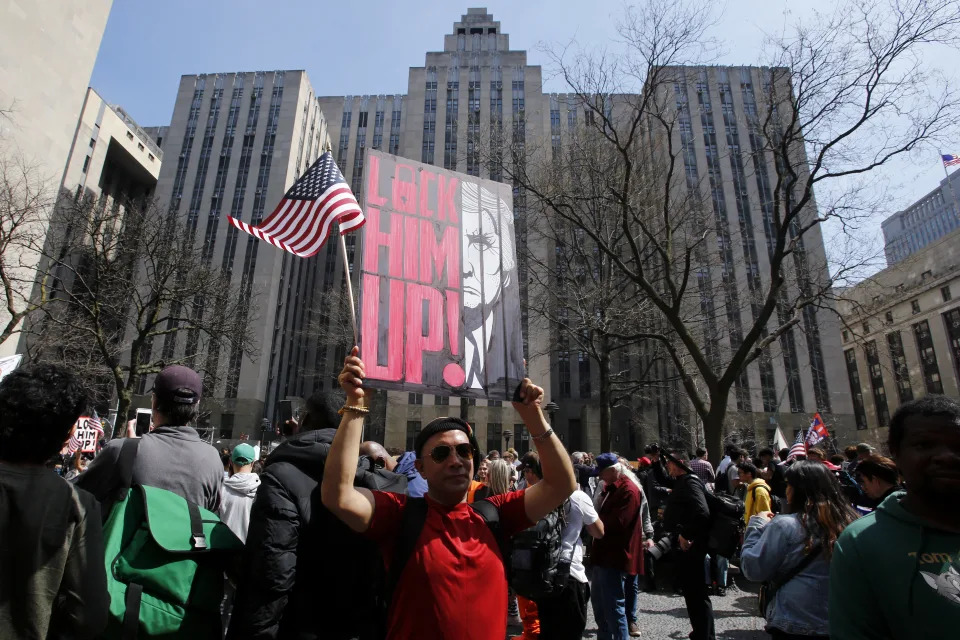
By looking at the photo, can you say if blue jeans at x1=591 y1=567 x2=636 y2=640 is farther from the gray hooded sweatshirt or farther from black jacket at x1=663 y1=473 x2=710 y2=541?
the gray hooded sweatshirt

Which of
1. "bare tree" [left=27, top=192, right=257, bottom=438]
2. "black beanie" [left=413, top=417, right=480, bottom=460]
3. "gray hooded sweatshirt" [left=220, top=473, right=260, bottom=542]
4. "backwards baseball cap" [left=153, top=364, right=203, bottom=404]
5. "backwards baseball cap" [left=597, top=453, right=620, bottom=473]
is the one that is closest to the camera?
"black beanie" [left=413, top=417, right=480, bottom=460]

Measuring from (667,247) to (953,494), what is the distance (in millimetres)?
14056

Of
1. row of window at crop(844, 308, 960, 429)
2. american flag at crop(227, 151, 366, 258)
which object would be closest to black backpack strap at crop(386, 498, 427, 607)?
american flag at crop(227, 151, 366, 258)

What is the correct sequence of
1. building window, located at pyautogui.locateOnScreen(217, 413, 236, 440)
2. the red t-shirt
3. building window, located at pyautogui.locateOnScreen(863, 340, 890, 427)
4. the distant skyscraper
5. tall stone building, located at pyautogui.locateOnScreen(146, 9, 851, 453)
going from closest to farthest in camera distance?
the red t-shirt → tall stone building, located at pyautogui.locateOnScreen(146, 9, 851, 453) → building window, located at pyautogui.locateOnScreen(217, 413, 236, 440) → building window, located at pyautogui.locateOnScreen(863, 340, 890, 427) → the distant skyscraper

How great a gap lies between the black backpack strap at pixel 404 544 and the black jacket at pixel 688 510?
12.8ft

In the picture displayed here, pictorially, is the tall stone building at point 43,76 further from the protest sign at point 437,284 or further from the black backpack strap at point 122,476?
the black backpack strap at point 122,476

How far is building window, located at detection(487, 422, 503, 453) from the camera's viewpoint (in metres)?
47.1

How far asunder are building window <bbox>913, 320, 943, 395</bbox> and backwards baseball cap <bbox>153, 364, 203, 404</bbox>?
275ft

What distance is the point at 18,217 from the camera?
50.1 ft

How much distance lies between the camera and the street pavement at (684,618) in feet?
20.9

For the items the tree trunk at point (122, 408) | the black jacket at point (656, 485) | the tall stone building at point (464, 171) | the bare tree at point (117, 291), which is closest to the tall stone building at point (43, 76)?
the bare tree at point (117, 291)

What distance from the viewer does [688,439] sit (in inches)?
1614

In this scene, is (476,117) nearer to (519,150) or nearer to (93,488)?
(519,150)

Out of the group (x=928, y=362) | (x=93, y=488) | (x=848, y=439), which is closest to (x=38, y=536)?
(x=93, y=488)
